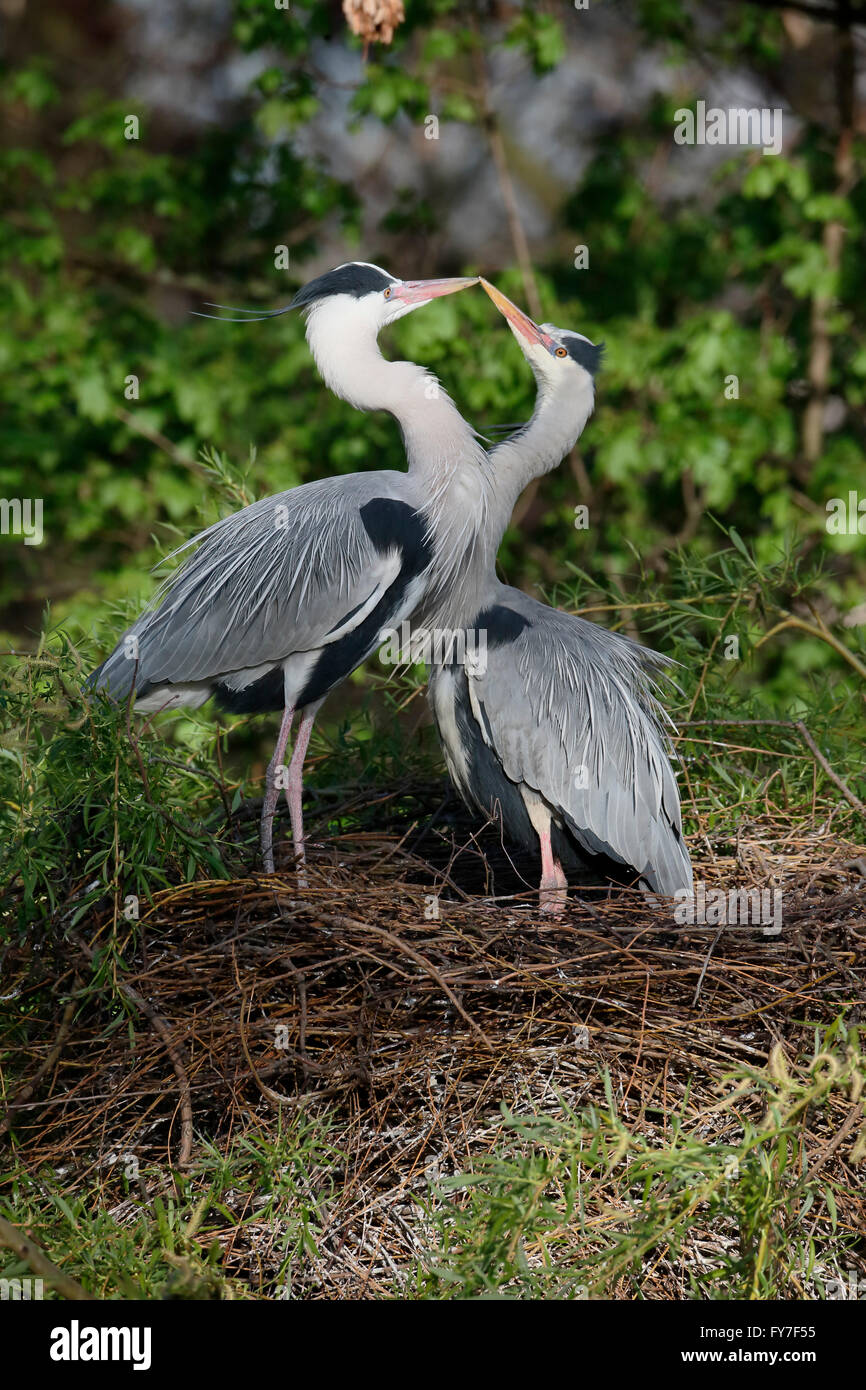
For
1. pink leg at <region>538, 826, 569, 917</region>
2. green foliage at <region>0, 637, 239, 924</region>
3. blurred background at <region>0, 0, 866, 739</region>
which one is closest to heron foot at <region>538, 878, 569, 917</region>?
pink leg at <region>538, 826, 569, 917</region>

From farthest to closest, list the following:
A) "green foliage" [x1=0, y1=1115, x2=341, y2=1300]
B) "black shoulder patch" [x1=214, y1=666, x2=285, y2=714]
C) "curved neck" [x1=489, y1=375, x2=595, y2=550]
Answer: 1. "curved neck" [x1=489, y1=375, x2=595, y2=550]
2. "black shoulder patch" [x1=214, y1=666, x2=285, y2=714]
3. "green foliage" [x1=0, y1=1115, x2=341, y2=1300]

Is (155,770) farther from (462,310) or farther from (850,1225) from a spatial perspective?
(462,310)

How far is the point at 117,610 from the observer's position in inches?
163

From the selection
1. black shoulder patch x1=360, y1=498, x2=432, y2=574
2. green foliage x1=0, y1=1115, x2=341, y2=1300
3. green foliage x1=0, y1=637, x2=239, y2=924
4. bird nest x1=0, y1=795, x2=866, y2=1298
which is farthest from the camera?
black shoulder patch x1=360, y1=498, x2=432, y2=574

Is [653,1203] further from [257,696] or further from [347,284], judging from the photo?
[347,284]

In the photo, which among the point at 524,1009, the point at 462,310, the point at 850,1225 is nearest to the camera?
the point at 850,1225

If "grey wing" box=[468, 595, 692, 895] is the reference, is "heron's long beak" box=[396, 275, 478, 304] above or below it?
above

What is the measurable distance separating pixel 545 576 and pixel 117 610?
138 inches

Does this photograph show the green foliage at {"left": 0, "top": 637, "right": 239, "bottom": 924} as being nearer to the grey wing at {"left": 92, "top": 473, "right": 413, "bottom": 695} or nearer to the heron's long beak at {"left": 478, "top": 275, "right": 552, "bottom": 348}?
the grey wing at {"left": 92, "top": 473, "right": 413, "bottom": 695}

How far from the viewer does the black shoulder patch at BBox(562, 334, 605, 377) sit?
155 inches

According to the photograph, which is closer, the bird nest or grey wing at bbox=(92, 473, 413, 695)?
Answer: the bird nest

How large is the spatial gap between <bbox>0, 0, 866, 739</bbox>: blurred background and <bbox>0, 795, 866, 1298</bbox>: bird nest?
10.3 feet

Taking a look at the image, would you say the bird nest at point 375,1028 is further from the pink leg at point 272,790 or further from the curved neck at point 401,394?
the curved neck at point 401,394

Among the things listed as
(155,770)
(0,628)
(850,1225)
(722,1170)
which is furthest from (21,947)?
(0,628)
